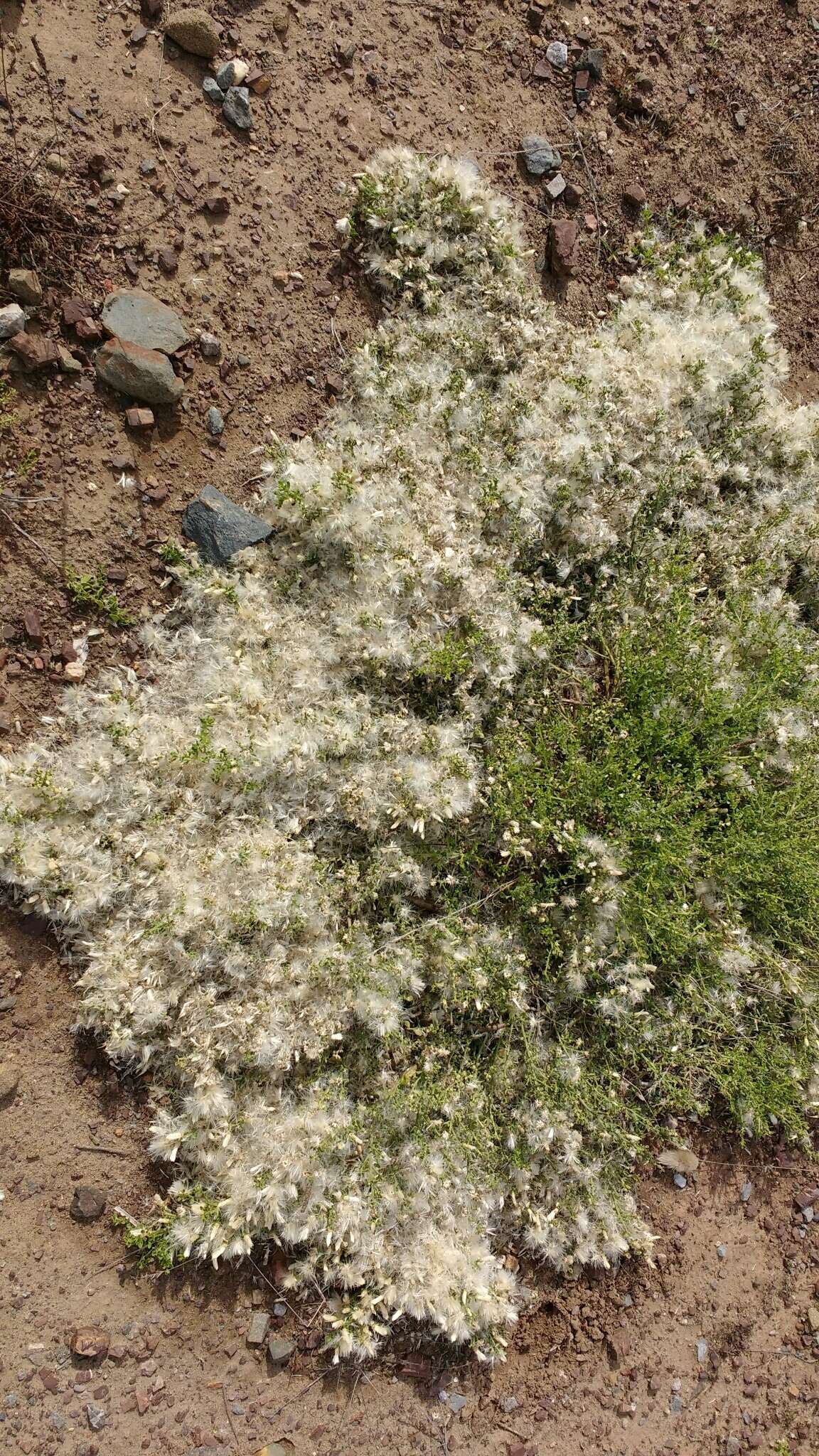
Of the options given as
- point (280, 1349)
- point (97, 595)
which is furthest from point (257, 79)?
point (280, 1349)

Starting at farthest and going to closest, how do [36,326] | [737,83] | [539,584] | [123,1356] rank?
[737,83] < [539,584] < [36,326] < [123,1356]

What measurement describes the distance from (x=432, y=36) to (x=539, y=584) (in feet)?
12.3

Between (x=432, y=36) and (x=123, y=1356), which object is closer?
(x=123, y=1356)

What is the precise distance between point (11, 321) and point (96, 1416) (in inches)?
235

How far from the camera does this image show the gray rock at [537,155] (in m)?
5.50

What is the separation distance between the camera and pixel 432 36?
536 centimetres

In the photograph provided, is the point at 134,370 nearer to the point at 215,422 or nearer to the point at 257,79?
the point at 215,422

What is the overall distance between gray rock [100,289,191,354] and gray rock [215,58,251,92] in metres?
1.37

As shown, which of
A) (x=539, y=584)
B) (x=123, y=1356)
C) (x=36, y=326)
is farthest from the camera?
(x=539, y=584)

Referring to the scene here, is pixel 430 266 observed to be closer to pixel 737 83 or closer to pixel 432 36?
pixel 432 36

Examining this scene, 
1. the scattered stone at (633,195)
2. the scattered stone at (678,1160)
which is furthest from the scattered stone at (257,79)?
the scattered stone at (678,1160)

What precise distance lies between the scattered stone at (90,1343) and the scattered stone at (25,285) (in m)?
5.71

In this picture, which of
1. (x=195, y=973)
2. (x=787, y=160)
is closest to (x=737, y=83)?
(x=787, y=160)

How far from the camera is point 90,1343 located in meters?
4.33
